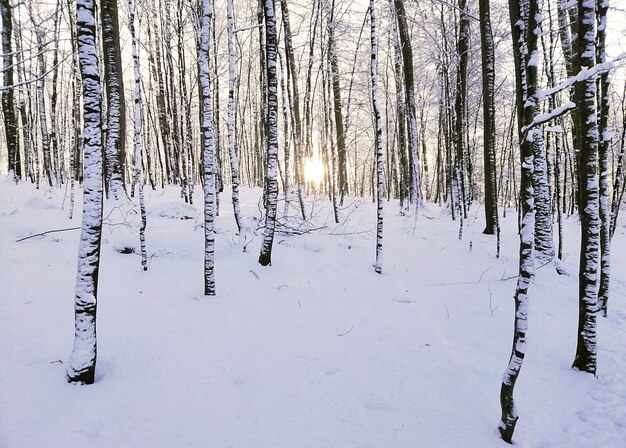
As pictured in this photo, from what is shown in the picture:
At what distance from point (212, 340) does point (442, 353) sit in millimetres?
2991

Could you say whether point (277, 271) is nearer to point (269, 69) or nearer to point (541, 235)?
point (269, 69)

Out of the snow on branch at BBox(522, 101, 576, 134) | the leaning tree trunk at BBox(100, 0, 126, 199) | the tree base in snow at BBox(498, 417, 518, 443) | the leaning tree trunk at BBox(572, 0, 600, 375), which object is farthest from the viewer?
the leaning tree trunk at BBox(100, 0, 126, 199)

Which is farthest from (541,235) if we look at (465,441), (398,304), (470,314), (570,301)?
(465,441)

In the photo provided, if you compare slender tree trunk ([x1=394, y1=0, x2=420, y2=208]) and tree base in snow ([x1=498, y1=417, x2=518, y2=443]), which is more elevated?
slender tree trunk ([x1=394, y1=0, x2=420, y2=208])

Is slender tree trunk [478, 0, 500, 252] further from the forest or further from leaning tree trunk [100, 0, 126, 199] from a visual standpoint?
leaning tree trunk [100, 0, 126, 199]

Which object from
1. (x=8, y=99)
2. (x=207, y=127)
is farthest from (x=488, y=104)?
(x=8, y=99)

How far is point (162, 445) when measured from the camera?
292cm

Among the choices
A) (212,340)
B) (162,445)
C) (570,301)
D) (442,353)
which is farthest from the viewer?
(570,301)

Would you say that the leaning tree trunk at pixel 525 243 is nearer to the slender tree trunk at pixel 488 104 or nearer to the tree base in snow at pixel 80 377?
the tree base in snow at pixel 80 377

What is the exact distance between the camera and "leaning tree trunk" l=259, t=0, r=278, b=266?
6492 millimetres

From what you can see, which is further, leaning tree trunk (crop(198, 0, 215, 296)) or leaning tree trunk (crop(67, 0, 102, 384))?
leaning tree trunk (crop(198, 0, 215, 296))

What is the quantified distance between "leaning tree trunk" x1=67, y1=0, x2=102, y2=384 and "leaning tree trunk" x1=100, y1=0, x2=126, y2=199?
23.4 ft

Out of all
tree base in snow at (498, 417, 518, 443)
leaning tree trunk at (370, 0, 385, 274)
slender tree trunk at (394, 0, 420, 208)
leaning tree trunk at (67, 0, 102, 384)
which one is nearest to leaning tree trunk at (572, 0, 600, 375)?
tree base in snow at (498, 417, 518, 443)

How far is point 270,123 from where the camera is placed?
678 cm
